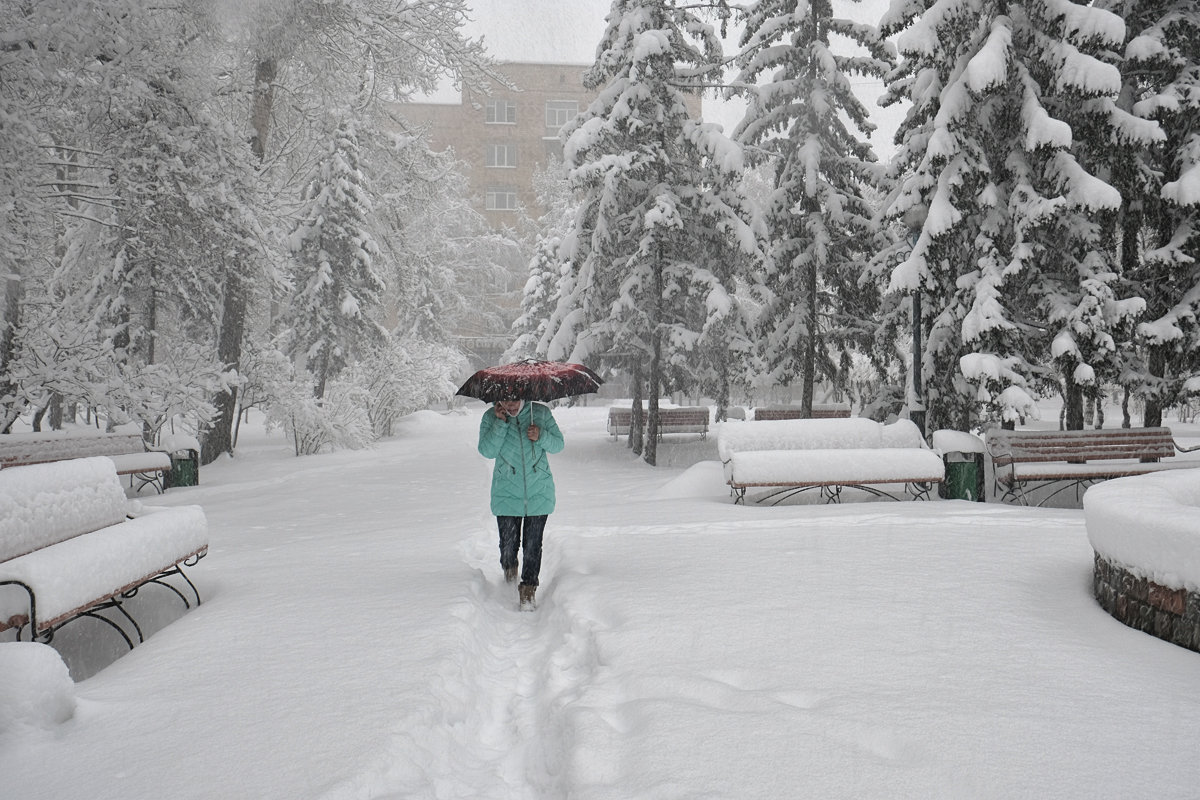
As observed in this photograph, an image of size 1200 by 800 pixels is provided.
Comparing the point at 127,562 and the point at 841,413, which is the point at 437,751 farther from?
the point at 841,413

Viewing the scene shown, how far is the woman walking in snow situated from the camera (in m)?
5.93

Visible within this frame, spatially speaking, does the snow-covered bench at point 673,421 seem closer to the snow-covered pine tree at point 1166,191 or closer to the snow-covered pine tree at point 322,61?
the snow-covered pine tree at point 322,61

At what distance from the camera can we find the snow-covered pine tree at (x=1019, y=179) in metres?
10.7

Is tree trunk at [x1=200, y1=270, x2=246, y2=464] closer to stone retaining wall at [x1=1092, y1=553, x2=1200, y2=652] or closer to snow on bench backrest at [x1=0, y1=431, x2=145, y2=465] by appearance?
snow on bench backrest at [x1=0, y1=431, x2=145, y2=465]

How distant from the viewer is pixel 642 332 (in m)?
16.9

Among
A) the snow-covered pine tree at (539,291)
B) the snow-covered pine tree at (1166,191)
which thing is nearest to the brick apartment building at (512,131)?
the snow-covered pine tree at (539,291)

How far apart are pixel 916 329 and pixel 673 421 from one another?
11.0 meters

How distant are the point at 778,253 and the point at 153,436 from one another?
1313 cm

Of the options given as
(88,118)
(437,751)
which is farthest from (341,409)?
(437,751)

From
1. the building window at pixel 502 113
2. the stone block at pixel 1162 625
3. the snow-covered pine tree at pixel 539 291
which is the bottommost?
the stone block at pixel 1162 625

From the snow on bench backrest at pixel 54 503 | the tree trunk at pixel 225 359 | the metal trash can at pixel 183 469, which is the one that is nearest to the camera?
the snow on bench backrest at pixel 54 503

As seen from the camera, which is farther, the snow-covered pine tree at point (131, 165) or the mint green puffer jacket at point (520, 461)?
the snow-covered pine tree at point (131, 165)

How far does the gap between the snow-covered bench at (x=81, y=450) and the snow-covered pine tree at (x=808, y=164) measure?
12179 millimetres

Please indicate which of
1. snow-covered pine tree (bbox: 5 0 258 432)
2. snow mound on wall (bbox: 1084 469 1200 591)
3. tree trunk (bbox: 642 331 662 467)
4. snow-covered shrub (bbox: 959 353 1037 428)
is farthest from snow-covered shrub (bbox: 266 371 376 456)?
snow mound on wall (bbox: 1084 469 1200 591)
